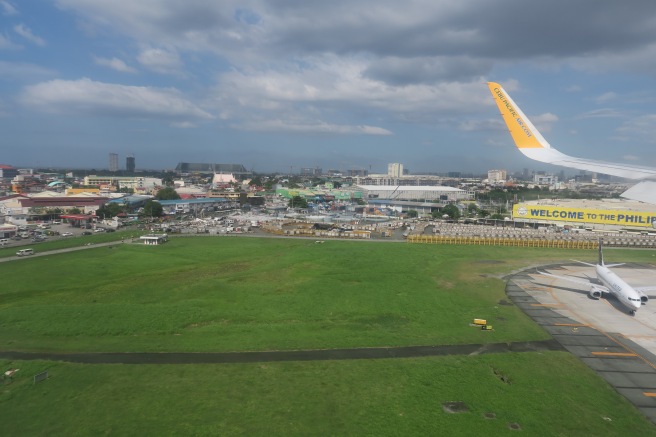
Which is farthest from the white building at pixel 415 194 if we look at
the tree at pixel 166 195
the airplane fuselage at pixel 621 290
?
the airplane fuselage at pixel 621 290

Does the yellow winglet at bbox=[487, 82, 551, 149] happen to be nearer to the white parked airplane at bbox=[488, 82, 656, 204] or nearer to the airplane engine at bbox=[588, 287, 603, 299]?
the white parked airplane at bbox=[488, 82, 656, 204]

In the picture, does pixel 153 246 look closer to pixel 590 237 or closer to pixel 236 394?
pixel 236 394

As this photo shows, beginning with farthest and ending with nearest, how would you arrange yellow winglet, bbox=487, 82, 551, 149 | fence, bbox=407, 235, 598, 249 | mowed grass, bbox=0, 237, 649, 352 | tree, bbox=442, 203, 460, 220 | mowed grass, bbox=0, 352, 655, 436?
tree, bbox=442, 203, 460, 220, fence, bbox=407, 235, 598, 249, mowed grass, bbox=0, 237, 649, 352, mowed grass, bbox=0, 352, 655, 436, yellow winglet, bbox=487, 82, 551, 149

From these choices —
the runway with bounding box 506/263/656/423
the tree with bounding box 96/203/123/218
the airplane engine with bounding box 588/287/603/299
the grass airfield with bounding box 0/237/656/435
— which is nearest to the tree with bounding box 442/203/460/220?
the grass airfield with bounding box 0/237/656/435

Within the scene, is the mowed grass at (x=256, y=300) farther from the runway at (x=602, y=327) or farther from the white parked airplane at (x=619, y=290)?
the white parked airplane at (x=619, y=290)

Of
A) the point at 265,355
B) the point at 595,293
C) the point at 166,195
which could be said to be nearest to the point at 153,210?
the point at 166,195

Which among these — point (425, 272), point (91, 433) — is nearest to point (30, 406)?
point (91, 433)
